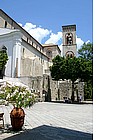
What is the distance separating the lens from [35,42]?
40500 mm

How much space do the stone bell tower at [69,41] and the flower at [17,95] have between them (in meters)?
34.7

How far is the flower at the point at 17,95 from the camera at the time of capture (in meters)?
5.65

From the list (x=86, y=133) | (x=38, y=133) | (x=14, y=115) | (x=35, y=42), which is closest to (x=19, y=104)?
(x=14, y=115)

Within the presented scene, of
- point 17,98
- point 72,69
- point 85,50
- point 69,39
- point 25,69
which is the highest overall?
point 69,39

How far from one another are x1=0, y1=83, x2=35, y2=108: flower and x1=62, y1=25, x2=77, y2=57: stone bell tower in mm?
34729

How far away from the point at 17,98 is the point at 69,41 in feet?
120

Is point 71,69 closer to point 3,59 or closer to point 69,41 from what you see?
point 3,59

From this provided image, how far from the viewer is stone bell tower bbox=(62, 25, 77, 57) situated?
1590 inches

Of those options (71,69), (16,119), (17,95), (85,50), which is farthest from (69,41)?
(17,95)

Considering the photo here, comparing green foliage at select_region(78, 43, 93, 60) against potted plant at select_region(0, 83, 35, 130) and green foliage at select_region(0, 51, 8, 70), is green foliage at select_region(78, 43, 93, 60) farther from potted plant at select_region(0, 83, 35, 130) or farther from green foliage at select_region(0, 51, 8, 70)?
potted plant at select_region(0, 83, 35, 130)

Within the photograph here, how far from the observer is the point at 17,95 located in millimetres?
5656
